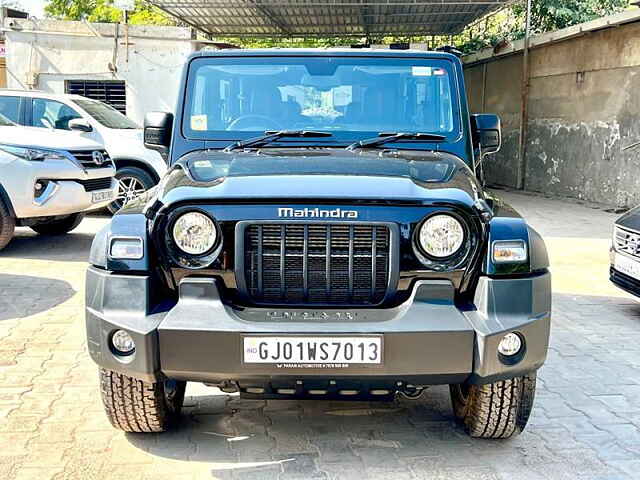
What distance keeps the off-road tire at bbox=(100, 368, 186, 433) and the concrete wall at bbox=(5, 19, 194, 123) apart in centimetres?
1255

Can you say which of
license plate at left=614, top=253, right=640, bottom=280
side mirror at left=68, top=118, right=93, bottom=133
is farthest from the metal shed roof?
license plate at left=614, top=253, right=640, bottom=280

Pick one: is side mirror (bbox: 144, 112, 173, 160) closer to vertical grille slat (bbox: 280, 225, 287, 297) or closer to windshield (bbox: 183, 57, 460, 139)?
windshield (bbox: 183, 57, 460, 139)

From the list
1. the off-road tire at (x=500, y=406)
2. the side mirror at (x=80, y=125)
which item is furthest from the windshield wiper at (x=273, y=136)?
the side mirror at (x=80, y=125)

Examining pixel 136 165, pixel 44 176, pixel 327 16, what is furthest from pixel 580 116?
pixel 44 176

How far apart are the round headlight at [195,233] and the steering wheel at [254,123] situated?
1192 millimetres

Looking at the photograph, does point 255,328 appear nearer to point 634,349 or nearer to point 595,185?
point 634,349

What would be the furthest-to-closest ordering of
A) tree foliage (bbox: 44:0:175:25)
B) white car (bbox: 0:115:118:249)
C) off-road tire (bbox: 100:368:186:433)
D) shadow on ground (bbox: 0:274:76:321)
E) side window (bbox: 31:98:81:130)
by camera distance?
tree foliage (bbox: 44:0:175:25) < side window (bbox: 31:98:81:130) < white car (bbox: 0:115:118:249) < shadow on ground (bbox: 0:274:76:321) < off-road tire (bbox: 100:368:186:433)

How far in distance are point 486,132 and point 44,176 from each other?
5348 mm

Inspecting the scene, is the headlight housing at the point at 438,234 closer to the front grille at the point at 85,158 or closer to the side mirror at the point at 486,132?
the side mirror at the point at 486,132

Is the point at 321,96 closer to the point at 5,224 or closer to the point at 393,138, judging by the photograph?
the point at 393,138

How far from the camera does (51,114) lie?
9.98 metres

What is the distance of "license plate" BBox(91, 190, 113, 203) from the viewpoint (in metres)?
8.47

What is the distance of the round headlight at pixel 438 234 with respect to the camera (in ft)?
9.86

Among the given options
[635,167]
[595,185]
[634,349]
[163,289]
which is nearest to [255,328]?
[163,289]
